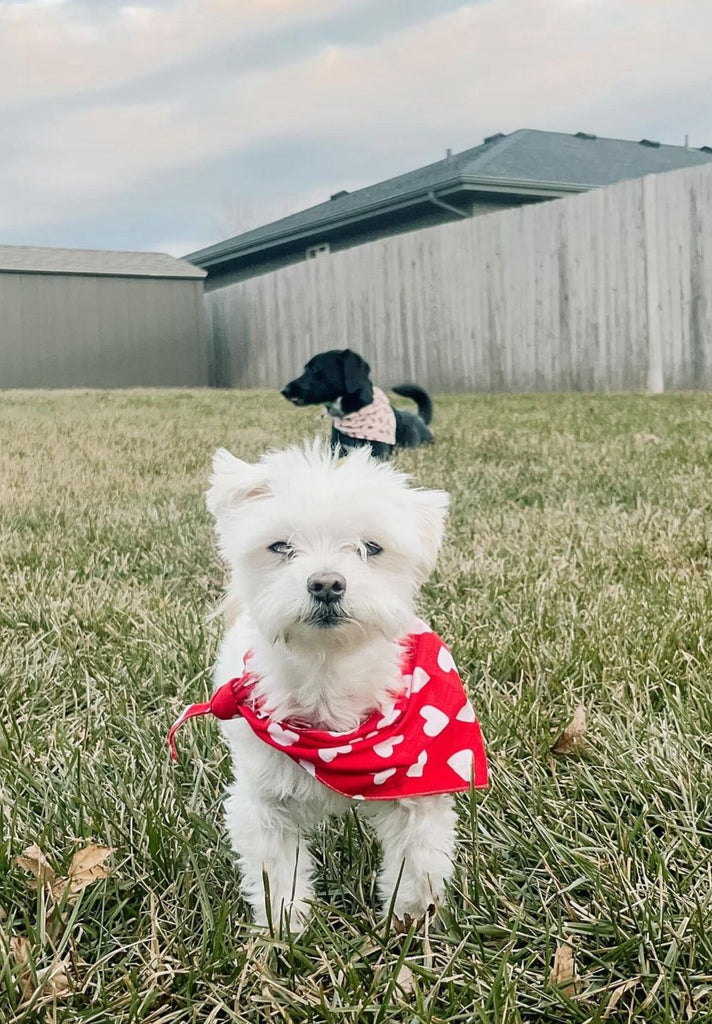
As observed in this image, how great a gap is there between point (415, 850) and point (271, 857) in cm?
27

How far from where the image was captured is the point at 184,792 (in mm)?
2121

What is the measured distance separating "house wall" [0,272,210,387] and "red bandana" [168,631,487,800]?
22516 mm

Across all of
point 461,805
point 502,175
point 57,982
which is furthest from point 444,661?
point 502,175

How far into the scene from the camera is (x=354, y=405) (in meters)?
7.41

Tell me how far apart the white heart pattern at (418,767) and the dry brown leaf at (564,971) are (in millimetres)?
384

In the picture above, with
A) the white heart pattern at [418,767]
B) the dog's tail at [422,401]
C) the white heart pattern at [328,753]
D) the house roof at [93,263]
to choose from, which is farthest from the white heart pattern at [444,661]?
the house roof at [93,263]

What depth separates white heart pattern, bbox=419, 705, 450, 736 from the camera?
1849mm

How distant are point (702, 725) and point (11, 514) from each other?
4.16 m

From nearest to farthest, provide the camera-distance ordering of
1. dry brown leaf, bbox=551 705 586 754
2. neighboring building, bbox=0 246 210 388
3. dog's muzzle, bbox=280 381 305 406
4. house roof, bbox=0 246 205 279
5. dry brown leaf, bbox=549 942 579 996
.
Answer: dry brown leaf, bbox=549 942 579 996, dry brown leaf, bbox=551 705 586 754, dog's muzzle, bbox=280 381 305 406, neighboring building, bbox=0 246 210 388, house roof, bbox=0 246 205 279

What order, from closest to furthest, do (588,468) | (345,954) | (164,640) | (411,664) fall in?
(345,954), (411,664), (164,640), (588,468)

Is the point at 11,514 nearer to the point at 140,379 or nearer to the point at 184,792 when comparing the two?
the point at 184,792

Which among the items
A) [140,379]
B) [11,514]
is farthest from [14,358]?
[11,514]

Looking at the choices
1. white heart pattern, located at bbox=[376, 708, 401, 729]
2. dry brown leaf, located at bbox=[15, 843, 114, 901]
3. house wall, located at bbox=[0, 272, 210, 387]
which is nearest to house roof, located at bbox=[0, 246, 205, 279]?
house wall, located at bbox=[0, 272, 210, 387]

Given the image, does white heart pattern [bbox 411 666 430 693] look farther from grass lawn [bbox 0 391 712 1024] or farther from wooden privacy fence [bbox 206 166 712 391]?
wooden privacy fence [bbox 206 166 712 391]
